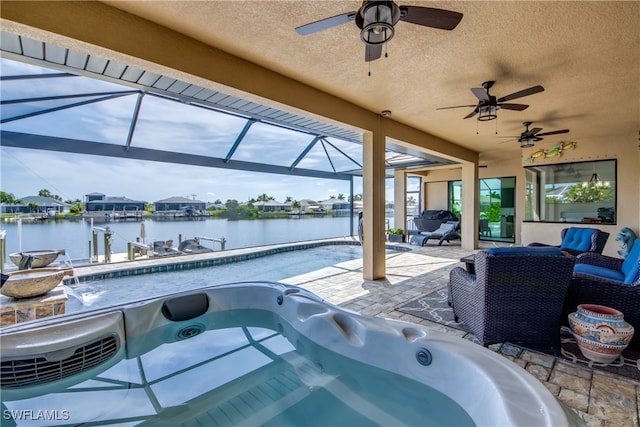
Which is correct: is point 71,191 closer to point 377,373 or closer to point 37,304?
point 37,304

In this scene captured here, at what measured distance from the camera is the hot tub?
6.19 ft

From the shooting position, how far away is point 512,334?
2.57 meters

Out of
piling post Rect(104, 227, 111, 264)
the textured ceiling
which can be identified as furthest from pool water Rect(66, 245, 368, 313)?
the textured ceiling

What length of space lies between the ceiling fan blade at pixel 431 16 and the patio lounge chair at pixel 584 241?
4.11 m

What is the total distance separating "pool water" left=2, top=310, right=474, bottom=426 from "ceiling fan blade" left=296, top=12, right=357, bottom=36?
2664mm

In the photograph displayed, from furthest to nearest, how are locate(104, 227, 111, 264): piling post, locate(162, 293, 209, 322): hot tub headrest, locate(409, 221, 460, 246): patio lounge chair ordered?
locate(409, 221, 460, 246): patio lounge chair, locate(104, 227, 111, 264): piling post, locate(162, 293, 209, 322): hot tub headrest

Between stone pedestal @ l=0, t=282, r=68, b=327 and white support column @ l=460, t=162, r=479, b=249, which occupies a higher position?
white support column @ l=460, t=162, r=479, b=249

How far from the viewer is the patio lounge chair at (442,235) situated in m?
9.26

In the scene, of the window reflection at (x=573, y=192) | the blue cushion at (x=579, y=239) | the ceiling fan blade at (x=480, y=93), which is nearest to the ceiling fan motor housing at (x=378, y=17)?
the ceiling fan blade at (x=480, y=93)

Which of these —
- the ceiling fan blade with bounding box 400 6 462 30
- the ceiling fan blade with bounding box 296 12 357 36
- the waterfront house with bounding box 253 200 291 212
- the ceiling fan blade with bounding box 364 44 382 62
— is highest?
the ceiling fan blade with bounding box 296 12 357 36

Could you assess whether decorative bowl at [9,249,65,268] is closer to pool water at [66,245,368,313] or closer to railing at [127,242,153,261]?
pool water at [66,245,368,313]

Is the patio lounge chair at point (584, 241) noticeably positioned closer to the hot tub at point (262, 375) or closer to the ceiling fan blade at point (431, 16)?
the hot tub at point (262, 375)

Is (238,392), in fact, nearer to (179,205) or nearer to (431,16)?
(431,16)

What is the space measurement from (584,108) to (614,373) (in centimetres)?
445
